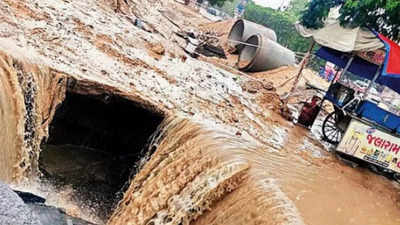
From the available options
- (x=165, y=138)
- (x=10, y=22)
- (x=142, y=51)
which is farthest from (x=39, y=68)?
(x=142, y=51)

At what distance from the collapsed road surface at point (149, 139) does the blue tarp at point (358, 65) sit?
2.28 meters

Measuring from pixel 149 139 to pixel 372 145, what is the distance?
191 inches

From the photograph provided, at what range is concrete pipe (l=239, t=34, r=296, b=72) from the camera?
52.9 ft

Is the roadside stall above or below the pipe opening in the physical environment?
above

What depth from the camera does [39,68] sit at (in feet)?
21.9

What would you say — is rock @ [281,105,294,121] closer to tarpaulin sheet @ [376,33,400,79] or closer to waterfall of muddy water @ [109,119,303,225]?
tarpaulin sheet @ [376,33,400,79]

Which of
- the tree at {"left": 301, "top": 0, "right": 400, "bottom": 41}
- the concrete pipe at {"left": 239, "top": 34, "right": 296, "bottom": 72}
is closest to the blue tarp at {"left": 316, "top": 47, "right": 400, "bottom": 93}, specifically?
the tree at {"left": 301, "top": 0, "right": 400, "bottom": 41}

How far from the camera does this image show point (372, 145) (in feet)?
24.5

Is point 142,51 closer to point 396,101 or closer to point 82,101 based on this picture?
point 82,101

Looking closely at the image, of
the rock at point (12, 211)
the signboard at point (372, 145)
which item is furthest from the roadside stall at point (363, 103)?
the rock at point (12, 211)

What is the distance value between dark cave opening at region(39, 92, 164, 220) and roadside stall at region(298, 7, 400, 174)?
4.11 metres

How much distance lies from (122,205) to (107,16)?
24.2ft

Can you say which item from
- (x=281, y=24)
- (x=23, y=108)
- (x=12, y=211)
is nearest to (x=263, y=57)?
(x=23, y=108)

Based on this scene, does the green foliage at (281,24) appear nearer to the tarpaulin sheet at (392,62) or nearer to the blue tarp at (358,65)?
the blue tarp at (358,65)
